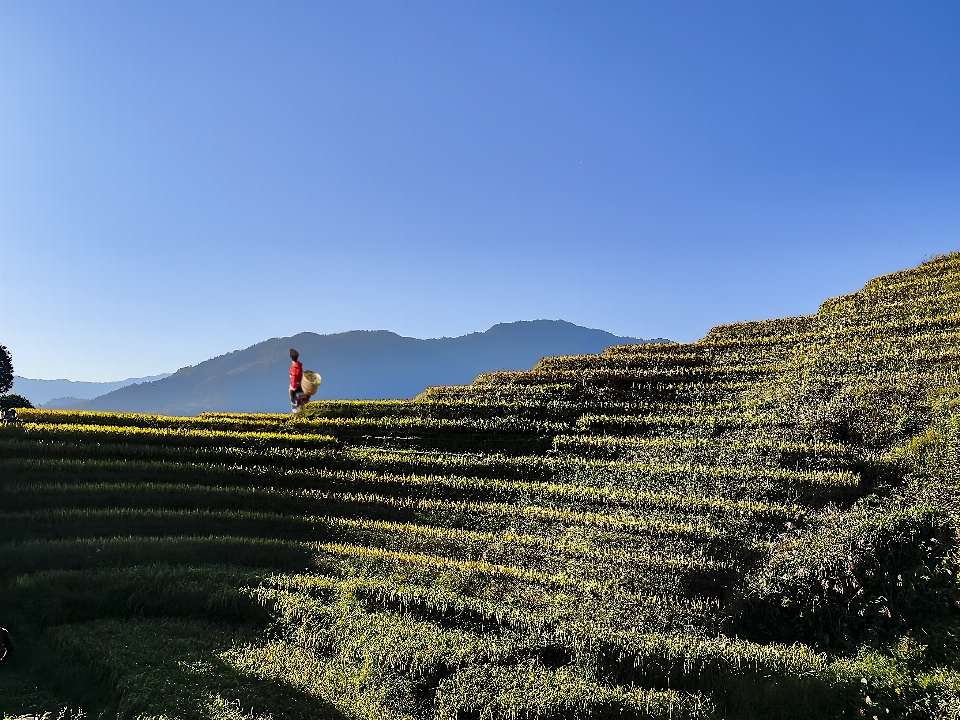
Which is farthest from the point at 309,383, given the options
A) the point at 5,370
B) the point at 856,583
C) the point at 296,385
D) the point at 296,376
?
the point at 5,370

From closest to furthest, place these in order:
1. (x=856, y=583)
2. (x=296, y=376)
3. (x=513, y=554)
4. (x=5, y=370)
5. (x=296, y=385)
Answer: (x=856, y=583) → (x=513, y=554) → (x=296, y=376) → (x=296, y=385) → (x=5, y=370)

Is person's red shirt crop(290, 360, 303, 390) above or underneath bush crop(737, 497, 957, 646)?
above

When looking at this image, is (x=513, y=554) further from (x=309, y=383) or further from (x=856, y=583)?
(x=309, y=383)

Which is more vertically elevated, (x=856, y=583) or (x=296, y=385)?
(x=296, y=385)

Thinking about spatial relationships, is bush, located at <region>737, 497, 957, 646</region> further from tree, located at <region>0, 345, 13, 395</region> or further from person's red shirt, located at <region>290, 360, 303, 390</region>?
tree, located at <region>0, 345, 13, 395</region>

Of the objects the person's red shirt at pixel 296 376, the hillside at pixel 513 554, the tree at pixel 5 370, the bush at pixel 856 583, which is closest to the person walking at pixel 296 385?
the person's red shirt at pixel 296 376

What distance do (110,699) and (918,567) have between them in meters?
11.5

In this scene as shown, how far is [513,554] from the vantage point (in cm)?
1277

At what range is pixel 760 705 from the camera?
7992 millimetres

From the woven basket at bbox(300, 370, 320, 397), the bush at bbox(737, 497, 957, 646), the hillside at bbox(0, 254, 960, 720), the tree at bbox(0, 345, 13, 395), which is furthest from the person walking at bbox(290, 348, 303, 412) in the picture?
the tree at bbox(0, 345, 13, 395)

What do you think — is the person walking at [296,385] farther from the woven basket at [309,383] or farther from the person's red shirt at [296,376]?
the woven basket at [309,383]

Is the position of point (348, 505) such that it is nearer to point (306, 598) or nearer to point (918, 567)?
point (306, 598)

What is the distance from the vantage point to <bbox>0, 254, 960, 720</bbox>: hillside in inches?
327

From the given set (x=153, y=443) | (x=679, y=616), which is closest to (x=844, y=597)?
(x=679, y=616)
